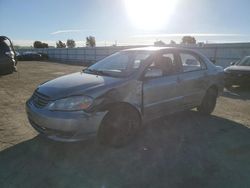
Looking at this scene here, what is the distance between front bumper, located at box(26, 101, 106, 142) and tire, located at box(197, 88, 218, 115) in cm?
310

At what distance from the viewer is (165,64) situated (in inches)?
198

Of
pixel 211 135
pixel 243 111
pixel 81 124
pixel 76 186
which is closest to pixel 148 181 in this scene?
pixel 76 186

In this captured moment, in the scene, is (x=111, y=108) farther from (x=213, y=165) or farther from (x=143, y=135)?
(x=213, y=165)

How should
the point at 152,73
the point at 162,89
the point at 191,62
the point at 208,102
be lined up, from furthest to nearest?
1. the point at 208,102
2. the point at 191,62
3. the point at 162,89
4. the point at 152,73

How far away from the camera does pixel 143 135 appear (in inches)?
189

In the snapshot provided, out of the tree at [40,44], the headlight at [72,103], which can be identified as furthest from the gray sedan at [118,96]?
the tree at [40,44]

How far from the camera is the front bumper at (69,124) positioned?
144 inches

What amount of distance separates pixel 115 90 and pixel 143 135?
47.2 inches

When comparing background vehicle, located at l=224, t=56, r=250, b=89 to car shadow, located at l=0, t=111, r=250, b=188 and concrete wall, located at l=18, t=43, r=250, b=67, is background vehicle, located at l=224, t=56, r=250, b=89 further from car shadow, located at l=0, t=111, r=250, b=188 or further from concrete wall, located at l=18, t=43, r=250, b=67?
concrete wall, located at l=18, t=43, r=250, b=67

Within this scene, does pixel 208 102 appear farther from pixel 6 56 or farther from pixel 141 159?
pixel 6 56

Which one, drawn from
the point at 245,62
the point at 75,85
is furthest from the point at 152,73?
the point at 245,62

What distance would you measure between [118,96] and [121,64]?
1.11m

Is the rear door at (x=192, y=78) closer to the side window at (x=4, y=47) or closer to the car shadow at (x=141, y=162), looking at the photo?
the car shadow at (x=141, y=162)

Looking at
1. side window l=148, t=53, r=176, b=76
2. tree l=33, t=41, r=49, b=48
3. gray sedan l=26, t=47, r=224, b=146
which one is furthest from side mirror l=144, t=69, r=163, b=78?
tree l=33, t=41, r=49, b=48
